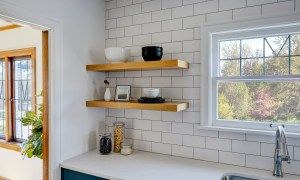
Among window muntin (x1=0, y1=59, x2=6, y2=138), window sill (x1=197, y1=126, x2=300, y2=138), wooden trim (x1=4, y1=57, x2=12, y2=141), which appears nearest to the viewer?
window sill (x1=197, y1=126, x2=300, y2=138)

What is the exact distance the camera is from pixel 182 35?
193cm

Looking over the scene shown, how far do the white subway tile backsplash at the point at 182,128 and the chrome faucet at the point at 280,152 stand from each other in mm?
657

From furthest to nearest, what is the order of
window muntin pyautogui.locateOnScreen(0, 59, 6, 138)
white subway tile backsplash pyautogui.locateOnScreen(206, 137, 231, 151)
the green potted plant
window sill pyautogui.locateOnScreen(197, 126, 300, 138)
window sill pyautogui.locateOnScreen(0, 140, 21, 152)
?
1. window muntin pyautogui.locateOnScreen(0, 59, 6, 138)
2. window sill pyautogui.locateOnScreen(0, 140, 21, 152)
3. the green potted plant
4. white subway tile backsplash pyautogui.locateOnScreen(206, 137, 231, 151)
5. window sill pyautogui.locateOnScreen(197, 126, 300, 138)

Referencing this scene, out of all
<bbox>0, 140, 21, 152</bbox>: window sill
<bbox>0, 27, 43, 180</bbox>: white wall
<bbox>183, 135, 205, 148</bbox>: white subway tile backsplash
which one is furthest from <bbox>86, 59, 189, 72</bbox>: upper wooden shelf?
<bbox>0, 140, 21, 152</bbox>: window sill

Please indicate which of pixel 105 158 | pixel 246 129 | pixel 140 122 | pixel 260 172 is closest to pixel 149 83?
pixel 140 122

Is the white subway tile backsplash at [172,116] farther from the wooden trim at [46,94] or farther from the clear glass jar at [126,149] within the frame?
the wooden trim at [46,94]

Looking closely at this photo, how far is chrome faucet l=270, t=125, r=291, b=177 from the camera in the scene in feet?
4.70

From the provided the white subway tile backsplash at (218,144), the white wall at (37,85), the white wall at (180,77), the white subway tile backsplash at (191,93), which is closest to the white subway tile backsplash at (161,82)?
the white wall at (180,77)

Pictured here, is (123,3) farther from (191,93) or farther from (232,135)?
(232,135)

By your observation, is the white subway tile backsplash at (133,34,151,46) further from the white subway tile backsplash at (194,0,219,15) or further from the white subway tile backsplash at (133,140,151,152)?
the white subway tile backsplash at (133,140,151,152)

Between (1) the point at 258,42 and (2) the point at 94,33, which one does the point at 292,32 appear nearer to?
(1) the point at 258,42

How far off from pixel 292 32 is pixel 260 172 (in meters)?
1.07

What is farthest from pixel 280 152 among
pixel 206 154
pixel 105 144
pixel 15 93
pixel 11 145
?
pixel 15 93

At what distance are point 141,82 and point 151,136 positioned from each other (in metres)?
0.54
